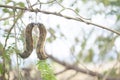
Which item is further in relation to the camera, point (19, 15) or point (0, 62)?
point (0, 62)

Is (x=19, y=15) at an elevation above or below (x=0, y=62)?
above

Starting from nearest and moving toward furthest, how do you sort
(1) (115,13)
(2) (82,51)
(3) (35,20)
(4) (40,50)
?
1. (4) (40,50)
2. (3) (35,20)
3. (1) (115,13)
4. (2) (82,51)

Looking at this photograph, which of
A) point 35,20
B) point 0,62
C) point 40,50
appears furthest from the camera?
point 0,62

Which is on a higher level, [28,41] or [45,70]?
[28,41]

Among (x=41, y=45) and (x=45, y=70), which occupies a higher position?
(x=41, y=45)

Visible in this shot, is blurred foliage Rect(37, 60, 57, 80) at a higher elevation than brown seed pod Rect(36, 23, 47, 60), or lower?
lower

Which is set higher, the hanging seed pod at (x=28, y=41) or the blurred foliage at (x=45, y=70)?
the hanging seed pod at (x=28, y=41)

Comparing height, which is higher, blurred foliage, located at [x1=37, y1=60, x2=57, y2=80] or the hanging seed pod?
the hanging seed pod

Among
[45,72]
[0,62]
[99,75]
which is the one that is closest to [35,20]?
[45,72]

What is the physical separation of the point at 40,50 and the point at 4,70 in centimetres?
40

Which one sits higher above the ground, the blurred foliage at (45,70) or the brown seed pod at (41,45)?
the brown seed pod at (41,45)

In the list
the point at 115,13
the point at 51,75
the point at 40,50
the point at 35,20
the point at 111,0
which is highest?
the point at 111,0

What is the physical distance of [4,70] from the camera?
2.19 meters

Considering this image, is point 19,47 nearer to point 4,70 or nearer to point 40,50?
point 4,70
